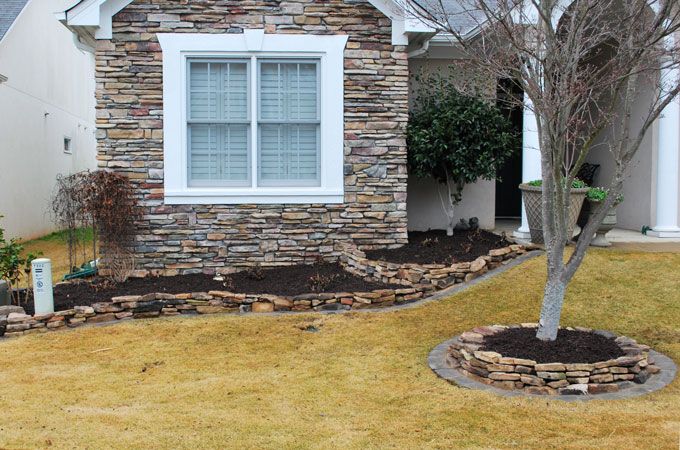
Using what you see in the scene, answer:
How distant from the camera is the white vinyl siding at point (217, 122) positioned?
9.34 metres

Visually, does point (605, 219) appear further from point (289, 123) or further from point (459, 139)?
point (289, 123)

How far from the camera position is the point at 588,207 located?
9.57 meters

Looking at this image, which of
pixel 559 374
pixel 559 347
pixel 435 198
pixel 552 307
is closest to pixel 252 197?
pixel 435 198

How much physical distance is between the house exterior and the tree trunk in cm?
389

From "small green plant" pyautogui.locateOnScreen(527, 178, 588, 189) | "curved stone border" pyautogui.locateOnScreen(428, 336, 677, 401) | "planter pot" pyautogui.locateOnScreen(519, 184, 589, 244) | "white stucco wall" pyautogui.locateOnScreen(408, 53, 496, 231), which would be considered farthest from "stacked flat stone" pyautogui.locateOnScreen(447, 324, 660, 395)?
"white stucco wall" pyautogui.locateOnScreen(408, 53, 496, 231)

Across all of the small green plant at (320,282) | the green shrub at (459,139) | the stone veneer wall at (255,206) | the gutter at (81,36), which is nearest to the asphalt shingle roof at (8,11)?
the gutter at (81,36)

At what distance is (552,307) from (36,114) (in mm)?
13514

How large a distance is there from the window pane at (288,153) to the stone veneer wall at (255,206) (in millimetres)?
420

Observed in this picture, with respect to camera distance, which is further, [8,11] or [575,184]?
[8,11]

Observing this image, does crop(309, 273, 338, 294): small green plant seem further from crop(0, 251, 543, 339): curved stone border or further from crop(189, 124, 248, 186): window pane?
crop(189, 124, 248, 186): window pane

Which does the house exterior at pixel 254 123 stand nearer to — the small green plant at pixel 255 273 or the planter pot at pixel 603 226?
the small green plant at pixel 255 273

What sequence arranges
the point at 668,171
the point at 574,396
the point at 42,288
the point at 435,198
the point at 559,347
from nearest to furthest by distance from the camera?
the point at 574,396 → the point at 559,347 → the point at 42,288 → the point at 668,171 → the point at 435,198

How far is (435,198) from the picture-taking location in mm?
11070

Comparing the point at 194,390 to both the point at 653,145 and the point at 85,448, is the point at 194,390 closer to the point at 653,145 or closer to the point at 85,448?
the point at 85,448
